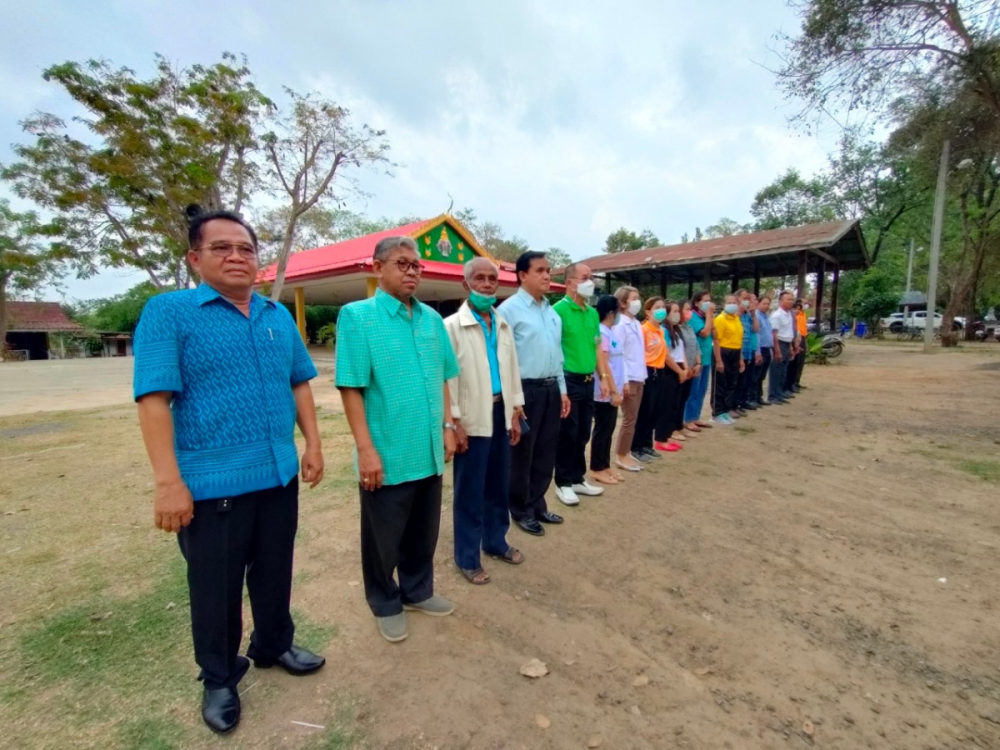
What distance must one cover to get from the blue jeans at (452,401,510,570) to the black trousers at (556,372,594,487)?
0.94 meters

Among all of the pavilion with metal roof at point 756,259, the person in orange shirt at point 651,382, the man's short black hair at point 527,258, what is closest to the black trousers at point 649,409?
the person in orange shirt at point 651,382

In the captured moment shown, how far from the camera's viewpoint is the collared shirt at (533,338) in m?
3.20

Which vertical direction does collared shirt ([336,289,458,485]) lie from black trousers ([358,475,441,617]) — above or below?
above

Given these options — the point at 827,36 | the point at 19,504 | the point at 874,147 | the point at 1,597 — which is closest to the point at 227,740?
the point at 1,597

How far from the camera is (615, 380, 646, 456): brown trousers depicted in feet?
15.1

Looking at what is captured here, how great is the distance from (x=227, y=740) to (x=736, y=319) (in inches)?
257

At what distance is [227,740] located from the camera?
1.72 metres

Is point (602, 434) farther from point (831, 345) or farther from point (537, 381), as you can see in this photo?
point (831, 345)

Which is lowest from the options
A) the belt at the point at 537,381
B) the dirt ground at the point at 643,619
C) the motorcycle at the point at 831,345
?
the dirt ground at the point at 643,619

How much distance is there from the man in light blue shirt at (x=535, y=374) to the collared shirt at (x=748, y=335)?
15.3 ft

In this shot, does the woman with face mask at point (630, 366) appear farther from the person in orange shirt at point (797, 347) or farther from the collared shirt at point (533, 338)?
the person in orange shirt at point (797, 347)

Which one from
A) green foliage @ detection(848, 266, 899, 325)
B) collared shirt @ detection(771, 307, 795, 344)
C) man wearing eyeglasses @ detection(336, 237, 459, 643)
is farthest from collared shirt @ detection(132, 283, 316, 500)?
green foliage @ detection(848, 266, 899, 325)

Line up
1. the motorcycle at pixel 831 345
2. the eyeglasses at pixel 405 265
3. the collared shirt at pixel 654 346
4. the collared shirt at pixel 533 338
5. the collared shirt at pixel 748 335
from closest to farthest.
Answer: the eyeglasses at pixel 405 265 → the collared shirt at pixel 533 338 → the collared shirt at pixel 654 346 → the collared shirt at pixel 748 335 → the motorcycle at pixel 831 345

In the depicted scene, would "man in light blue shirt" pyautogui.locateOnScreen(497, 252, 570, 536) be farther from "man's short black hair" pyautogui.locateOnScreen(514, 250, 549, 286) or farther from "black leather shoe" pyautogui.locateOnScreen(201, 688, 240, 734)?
"black leather shoe" pyautogui.locateOnScreen(201, 688, 240, 734)
